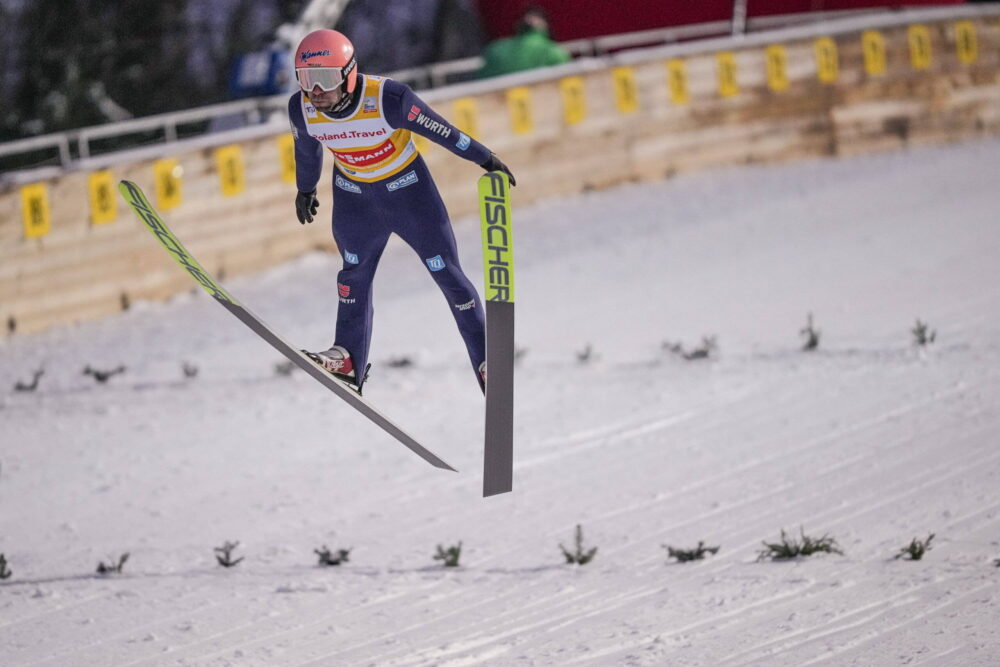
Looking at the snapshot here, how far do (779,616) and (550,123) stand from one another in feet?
28.8

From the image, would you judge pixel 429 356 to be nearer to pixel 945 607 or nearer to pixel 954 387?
pixel 954 387

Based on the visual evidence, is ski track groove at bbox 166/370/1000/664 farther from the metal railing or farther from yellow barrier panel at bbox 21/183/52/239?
yellow barrier panel at bbox 21/183/52/239

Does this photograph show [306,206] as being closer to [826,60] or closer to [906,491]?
[906,491]

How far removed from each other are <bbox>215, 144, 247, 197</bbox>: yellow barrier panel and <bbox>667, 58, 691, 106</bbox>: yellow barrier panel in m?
5.07

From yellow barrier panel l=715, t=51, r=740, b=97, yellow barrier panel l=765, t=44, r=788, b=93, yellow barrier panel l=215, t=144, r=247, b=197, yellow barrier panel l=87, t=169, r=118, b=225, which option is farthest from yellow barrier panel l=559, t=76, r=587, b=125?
yellow barrier panel l=87, t=169, r=118, b=225

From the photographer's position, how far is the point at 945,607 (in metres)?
5.88

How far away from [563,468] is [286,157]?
5236mm

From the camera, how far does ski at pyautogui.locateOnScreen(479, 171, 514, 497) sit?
523 centimetres

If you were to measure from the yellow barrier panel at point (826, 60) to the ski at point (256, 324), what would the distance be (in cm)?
1099

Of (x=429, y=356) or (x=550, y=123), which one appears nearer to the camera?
(x=429, y=356)

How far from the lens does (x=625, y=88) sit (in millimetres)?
14320

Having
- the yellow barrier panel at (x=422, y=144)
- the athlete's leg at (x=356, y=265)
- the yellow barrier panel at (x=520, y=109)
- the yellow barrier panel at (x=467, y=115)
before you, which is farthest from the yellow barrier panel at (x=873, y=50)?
the athlete's leg at (x=356, y=265)

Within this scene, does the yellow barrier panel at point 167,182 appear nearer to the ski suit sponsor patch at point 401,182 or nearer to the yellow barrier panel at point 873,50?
the ski suit sponsor patch at point 401,182

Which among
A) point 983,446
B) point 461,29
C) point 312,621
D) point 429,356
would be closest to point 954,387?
point 983,446
